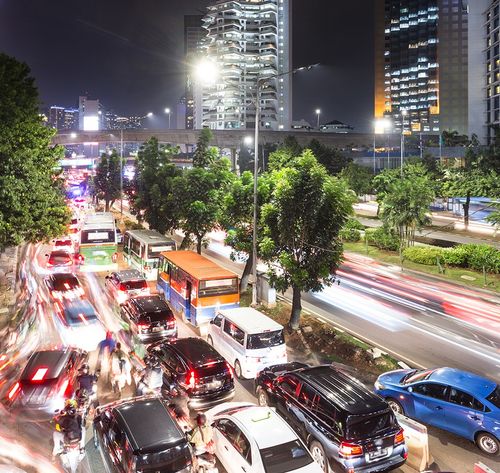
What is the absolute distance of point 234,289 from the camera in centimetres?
2016

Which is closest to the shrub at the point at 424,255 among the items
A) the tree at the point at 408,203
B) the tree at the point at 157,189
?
the tree at the point at 408,203

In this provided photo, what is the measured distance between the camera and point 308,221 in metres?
17.7

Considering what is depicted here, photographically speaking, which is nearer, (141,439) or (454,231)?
(141,439)

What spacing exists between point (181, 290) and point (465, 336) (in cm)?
1235

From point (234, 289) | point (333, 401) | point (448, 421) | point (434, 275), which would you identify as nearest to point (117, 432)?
point (333, 401)

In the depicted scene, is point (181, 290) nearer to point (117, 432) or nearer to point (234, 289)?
point (234, 289)

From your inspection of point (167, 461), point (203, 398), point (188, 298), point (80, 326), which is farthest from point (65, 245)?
point (167, 461)

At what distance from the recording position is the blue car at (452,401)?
35.3 feet

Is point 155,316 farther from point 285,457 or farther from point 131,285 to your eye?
point 285,457

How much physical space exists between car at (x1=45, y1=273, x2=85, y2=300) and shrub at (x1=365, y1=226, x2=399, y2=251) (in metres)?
24.4

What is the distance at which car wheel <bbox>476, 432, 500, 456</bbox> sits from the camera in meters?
10.6

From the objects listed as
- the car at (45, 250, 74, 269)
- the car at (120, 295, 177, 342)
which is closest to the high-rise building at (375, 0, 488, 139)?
the car at (45, 250, 74, 269)

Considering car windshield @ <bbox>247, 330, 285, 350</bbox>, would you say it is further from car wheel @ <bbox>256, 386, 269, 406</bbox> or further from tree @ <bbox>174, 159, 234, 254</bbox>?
tree @ <bbox>174, 159, 234, 254</bbox>

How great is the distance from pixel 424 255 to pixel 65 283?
23.6 m
